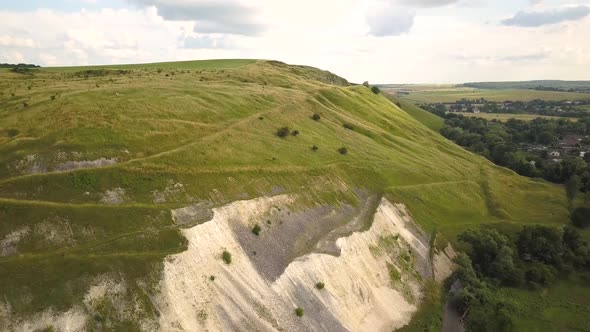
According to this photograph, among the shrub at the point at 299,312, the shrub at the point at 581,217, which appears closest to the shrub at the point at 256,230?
the shrub at the point at 299,312

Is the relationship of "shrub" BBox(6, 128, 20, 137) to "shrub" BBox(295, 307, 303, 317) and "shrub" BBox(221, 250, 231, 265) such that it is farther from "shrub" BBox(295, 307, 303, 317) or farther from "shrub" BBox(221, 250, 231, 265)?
"shrub" BBox(295, 307, 303, 317)

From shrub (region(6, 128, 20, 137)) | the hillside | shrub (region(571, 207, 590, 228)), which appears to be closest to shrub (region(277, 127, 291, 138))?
the hillside

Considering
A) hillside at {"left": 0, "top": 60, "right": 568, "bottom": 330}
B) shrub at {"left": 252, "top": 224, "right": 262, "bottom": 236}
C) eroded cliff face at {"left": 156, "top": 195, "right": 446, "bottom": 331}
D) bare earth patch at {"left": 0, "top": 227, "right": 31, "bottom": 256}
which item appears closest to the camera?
hillside at {"left": 0, "top": 60, "right": 568, "bottom": 330}

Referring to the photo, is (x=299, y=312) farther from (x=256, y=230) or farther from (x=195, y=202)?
(x=195, y=202)

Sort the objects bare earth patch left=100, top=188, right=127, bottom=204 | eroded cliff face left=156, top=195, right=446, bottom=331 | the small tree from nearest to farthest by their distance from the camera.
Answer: eroded cliff face left=156, top=195, right=446, bottom=331
bare earth patch left=100, top=188, right=127, bottom=204
the small tree

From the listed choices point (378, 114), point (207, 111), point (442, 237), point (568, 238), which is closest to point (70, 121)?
point (207, 111)

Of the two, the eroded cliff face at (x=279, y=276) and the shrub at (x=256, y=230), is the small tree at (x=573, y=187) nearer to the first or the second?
the eroded cliff face at (x=279, y=276)
